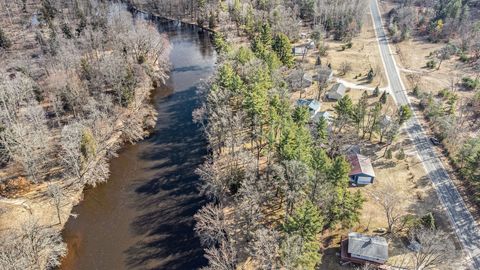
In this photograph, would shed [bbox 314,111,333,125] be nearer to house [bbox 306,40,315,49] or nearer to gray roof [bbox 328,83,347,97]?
gray roof [bbox 328,83,347,97]

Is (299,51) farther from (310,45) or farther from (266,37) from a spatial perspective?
(266,37)

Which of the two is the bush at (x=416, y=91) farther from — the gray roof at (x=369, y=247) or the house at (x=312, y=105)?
the gray roof at (x=369, y=247)

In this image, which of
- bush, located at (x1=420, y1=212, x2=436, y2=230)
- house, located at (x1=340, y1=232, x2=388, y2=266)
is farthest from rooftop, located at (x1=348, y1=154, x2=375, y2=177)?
house, located at (x1=340, y1=232, x2=388, y2=266)

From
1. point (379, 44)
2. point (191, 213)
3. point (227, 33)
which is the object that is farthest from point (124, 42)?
point (379, 44)

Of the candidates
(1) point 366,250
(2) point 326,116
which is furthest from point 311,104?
(1) point 366,250

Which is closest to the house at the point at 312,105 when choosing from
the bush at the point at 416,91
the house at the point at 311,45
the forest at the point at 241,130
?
the forest at the point at 241,130

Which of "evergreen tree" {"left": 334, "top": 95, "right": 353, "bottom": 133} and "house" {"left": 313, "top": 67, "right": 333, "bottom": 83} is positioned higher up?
"house" {"left": 313, "top": 67, "right": 333, "bottom": 83}

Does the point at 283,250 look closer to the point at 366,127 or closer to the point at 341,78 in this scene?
the point at 366,127
